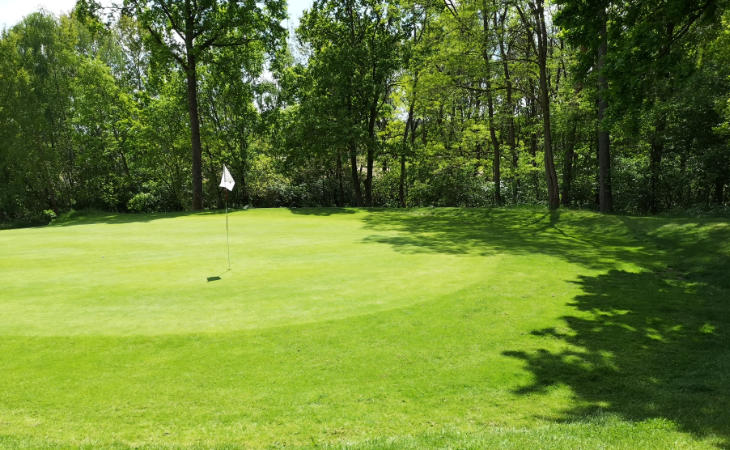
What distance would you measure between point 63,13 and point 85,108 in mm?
12453

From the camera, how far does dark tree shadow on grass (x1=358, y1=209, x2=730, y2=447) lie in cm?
448

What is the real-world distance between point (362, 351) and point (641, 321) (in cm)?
432

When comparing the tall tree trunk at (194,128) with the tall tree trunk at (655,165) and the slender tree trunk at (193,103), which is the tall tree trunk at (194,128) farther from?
the tall tree trunk at (655,165)

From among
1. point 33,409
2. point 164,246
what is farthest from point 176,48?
point 33,409

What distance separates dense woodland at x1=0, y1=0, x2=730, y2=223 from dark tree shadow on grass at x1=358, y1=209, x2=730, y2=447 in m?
8.16

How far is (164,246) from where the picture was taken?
12.4 m

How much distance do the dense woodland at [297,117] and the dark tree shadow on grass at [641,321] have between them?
816cm

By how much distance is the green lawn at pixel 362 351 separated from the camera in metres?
3.92

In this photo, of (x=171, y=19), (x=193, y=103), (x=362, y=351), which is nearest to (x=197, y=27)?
(x=171, y=19)

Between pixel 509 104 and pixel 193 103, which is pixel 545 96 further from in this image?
pixel 193 103

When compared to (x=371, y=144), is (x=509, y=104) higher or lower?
higher

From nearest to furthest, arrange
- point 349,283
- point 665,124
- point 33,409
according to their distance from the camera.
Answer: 1. point 33,409
2. point 349,283
3. point 665,124

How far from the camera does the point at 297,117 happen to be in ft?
97.5

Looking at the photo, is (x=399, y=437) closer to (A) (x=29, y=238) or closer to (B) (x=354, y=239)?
(B) (x=354, y=239)
